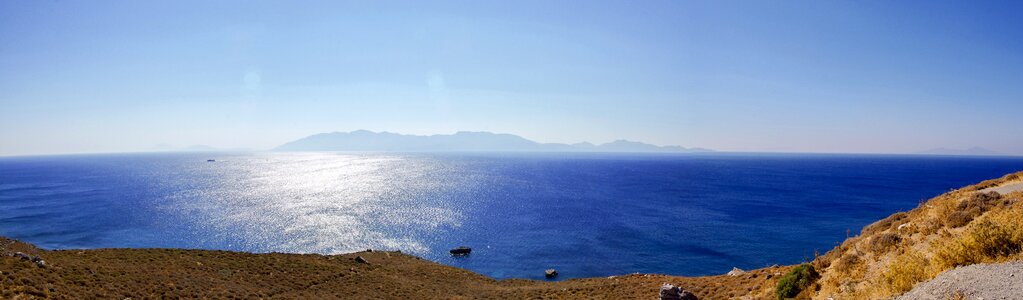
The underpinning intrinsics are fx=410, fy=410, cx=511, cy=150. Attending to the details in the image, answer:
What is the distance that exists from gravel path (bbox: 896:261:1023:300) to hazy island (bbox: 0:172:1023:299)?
25 millimetres

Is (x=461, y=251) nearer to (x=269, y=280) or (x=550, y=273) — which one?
(x=550, y=273)

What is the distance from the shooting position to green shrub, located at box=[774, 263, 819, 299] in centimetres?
2014

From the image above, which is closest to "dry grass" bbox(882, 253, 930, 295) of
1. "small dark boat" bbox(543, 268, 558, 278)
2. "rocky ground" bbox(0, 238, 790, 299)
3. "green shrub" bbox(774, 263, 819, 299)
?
"green shrub" bbox(774, 263, 819, 299)

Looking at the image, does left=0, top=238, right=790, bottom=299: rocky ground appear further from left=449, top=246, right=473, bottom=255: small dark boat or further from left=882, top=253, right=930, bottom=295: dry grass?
left=449, top=246, right=473, bottom=255: small dark boat

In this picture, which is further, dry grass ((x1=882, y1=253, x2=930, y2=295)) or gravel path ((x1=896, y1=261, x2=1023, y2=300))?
dry grass ((x1=882, y1=253, x2=930, y2=295))

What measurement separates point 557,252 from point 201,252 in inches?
1965

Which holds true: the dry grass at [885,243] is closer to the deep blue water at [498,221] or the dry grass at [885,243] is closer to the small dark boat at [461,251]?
the deep blue water at [498,221]

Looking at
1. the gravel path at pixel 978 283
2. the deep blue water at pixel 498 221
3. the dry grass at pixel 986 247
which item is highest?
the dry grass at pixel 986 247

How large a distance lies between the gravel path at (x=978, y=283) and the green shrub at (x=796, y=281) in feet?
26.7

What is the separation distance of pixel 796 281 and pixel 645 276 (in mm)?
20881

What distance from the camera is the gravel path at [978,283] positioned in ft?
33.8

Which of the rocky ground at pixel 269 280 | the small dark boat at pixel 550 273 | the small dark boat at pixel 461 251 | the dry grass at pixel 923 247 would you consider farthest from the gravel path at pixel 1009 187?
the small dark boat at pixel 461 251

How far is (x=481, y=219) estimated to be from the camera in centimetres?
10119

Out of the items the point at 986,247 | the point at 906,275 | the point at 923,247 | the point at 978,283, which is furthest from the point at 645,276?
the point at 978,283
